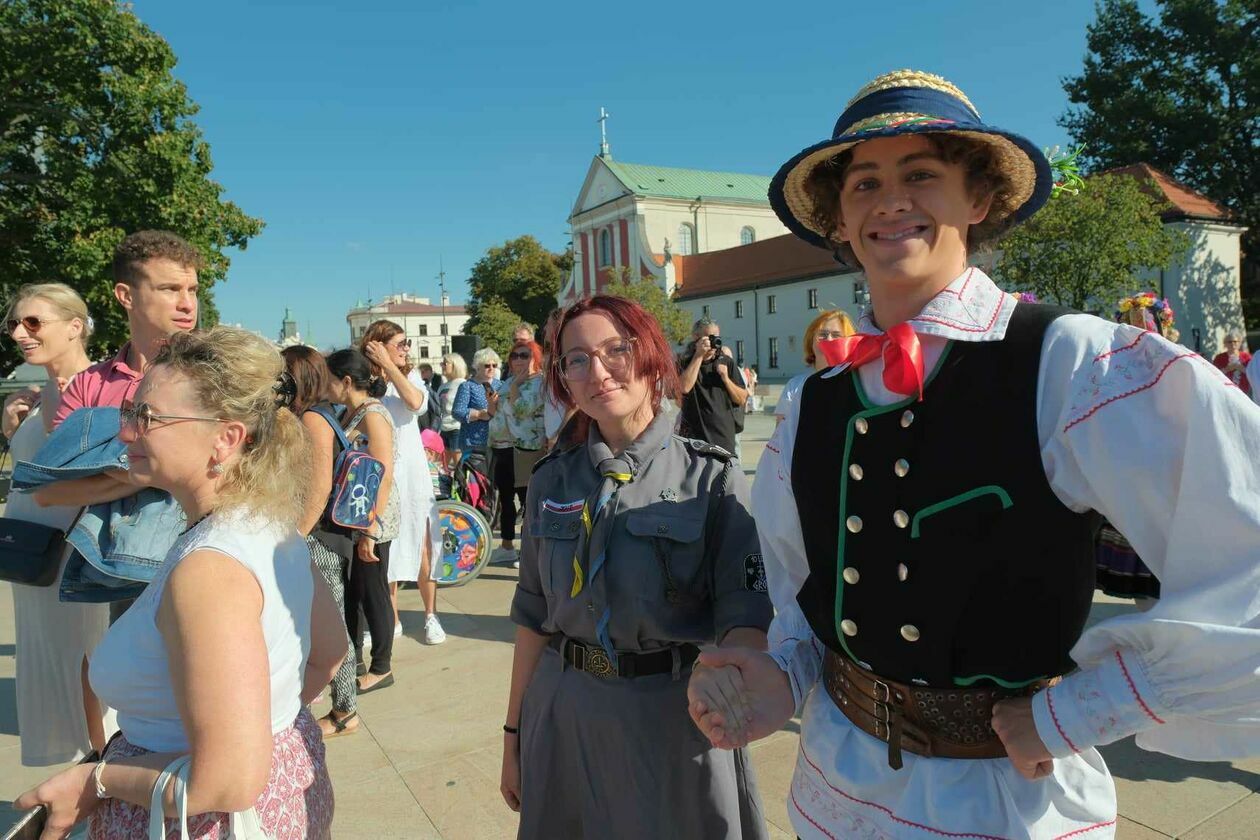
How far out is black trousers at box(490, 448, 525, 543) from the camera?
7.55 metres

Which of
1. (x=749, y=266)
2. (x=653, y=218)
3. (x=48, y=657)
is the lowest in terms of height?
(x=48, y=657)

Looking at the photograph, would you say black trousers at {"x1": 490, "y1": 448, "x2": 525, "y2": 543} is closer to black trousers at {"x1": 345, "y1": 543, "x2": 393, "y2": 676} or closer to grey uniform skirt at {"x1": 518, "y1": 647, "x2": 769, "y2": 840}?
black trousers at {"x1": 345, "y1": 543, "x2": 393, "y2": 676}

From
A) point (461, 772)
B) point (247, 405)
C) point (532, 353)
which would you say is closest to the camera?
point (247, 405)

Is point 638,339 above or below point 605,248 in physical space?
below

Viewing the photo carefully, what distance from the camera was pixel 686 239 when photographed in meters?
63.1

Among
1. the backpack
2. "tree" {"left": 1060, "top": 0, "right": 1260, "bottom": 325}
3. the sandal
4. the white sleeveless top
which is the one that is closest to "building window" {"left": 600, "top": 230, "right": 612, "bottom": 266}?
"tree" {"left": 1060, "top": 0, "right": 1260, "bottom": 325}

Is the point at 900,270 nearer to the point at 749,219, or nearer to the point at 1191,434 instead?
the point at 1191,434

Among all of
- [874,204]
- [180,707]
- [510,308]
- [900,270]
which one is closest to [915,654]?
[900,270]

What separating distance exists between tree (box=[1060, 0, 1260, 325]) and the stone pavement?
3860 cm

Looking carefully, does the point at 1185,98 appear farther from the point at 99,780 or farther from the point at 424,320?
the point at 424,320

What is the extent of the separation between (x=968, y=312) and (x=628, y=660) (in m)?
1.16

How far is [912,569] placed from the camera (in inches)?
51.6

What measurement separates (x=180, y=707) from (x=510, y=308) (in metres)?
63.0

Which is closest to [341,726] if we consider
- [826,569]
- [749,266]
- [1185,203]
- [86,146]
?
[826,569]
